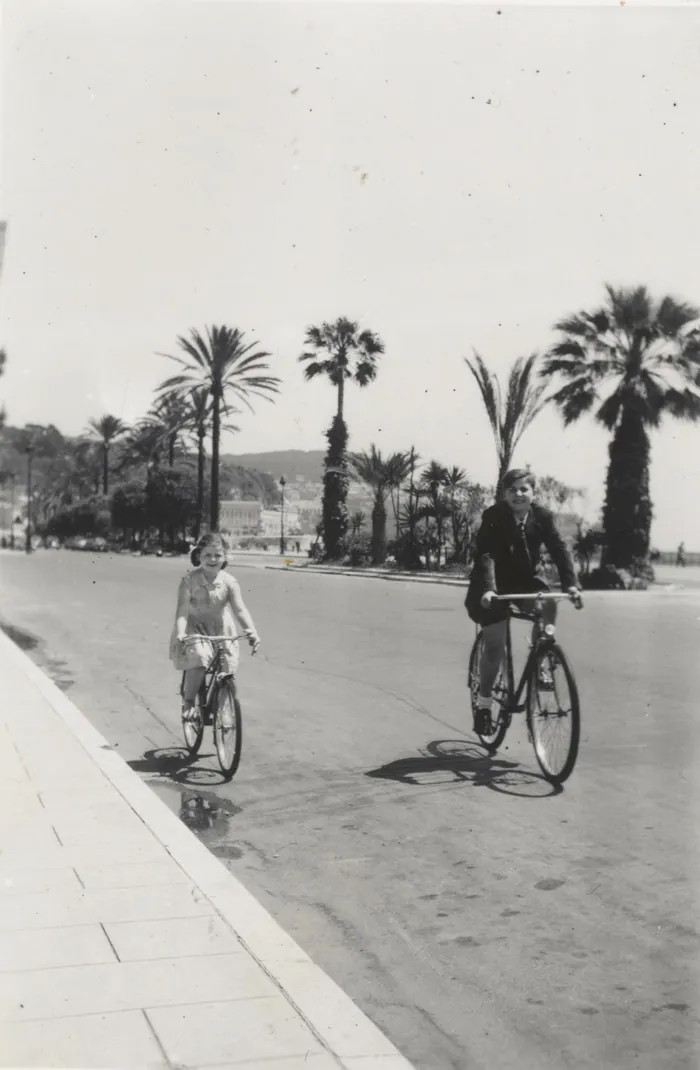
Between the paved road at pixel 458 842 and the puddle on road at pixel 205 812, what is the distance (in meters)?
0.02

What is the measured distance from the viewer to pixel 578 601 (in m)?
6.38

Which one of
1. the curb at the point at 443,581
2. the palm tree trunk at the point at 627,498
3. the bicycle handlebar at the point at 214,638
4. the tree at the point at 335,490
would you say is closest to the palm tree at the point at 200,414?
the tree at the point at 335,490

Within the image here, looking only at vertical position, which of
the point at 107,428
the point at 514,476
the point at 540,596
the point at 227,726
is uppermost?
the point at 107,428

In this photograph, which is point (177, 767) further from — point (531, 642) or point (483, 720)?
point (531, 642)

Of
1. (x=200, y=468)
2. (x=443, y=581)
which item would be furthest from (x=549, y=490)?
(x=443, y=581)

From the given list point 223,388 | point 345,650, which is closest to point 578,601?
point 223,388

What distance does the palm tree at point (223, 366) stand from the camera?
6242 mm

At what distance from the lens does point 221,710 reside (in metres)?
6.96

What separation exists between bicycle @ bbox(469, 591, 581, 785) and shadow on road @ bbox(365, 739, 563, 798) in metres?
0.17

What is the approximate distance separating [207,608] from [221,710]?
628 millimetres

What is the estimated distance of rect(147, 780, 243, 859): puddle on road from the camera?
5.49 m

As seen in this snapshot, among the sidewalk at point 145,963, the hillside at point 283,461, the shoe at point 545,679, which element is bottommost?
the sidewalk at point 145,963

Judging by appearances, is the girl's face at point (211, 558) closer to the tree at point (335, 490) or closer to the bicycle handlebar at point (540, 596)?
the tree at point (335, 490)

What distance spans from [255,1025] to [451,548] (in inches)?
1020
